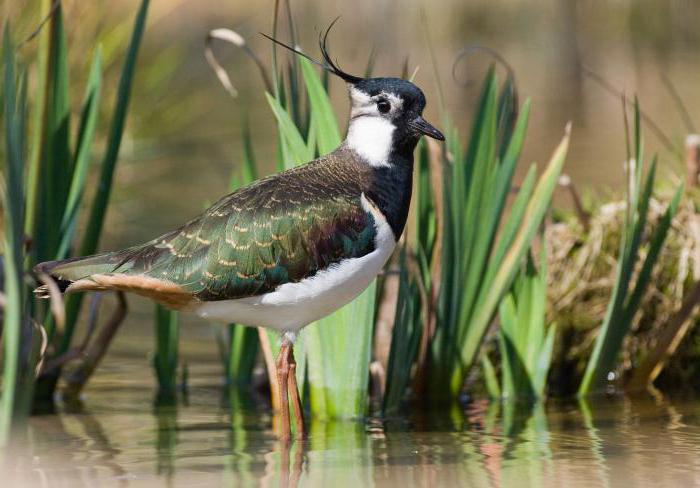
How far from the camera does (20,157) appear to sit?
11.7 ft

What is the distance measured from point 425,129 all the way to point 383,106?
0.60ft

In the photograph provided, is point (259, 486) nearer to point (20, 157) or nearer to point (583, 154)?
point (20, 157)

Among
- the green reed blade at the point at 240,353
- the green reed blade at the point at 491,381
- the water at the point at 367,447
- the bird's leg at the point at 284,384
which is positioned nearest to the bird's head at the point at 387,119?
the bird's leg at the point at 284,384

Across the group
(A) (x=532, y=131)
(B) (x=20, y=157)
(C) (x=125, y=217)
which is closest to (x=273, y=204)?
(B) (x=20, y=157)

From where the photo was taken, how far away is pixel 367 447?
4375 millimetres

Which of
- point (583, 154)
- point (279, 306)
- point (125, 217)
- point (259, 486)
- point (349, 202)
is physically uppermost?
point (583, 154)

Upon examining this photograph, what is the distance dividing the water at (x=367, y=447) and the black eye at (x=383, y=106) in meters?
1.22

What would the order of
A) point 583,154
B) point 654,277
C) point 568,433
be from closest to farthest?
point 568,433
point 654,277
point 583,154

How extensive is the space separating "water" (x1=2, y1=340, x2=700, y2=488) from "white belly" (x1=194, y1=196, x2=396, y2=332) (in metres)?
0.49

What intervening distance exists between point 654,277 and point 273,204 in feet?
7.56

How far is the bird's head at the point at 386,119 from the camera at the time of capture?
440 cm

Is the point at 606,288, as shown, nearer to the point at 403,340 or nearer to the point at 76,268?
the point at 403,340

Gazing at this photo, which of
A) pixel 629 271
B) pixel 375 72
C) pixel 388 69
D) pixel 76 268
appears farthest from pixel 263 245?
pixel 388 69

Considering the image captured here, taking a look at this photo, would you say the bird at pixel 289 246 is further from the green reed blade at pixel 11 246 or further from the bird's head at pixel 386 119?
the green reed blade at pixel 11 246
